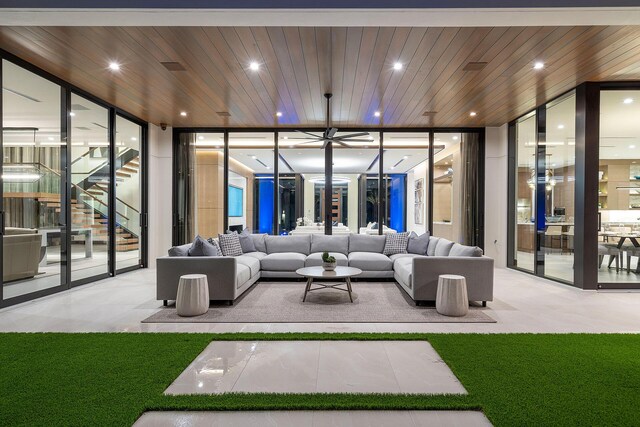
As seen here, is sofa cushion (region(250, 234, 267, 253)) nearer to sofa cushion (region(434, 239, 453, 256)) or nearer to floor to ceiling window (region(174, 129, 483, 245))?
floor to ceiling window (region(174, 129, 483, 245))

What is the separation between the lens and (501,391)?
2.42m

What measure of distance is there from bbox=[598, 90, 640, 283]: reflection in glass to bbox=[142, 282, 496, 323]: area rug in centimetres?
276

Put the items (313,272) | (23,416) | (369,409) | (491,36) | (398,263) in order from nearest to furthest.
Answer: (23,416) → (369,409) → (491,36) → (313,272) → (398,263)

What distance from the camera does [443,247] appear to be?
224 inches

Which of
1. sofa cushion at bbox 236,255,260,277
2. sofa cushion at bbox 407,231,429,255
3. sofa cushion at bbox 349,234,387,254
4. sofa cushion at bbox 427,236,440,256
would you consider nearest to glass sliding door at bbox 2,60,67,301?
sofa cushion at bbox 236,255,260,277

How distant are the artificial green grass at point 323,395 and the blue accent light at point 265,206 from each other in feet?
17.3

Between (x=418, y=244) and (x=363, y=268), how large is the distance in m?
1.18

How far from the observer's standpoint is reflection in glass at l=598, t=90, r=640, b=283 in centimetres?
558

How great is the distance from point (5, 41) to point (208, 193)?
4781 millimetres

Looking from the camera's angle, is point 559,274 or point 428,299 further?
point 559,274

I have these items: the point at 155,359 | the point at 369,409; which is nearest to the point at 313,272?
the point at 155,359

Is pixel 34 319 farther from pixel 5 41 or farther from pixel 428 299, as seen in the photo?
pixel 428 299

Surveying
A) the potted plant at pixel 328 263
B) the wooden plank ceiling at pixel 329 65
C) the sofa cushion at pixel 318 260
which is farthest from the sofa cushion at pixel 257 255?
the wooden plank ceiling at pixel 329 65

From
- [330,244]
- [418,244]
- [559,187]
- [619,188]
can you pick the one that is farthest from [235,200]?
[619,188]
